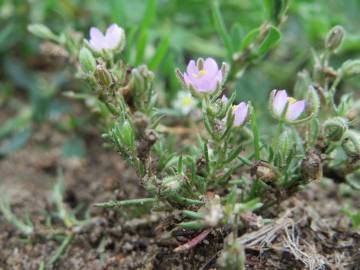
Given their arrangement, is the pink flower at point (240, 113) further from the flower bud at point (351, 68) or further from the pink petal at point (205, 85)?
the flower bud at point (351, 68)

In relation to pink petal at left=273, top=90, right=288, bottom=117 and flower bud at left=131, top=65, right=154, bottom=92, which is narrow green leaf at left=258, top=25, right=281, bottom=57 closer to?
pink petal at left=273, top=90, right=288, bottom=117

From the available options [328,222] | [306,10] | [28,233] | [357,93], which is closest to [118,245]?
[28,233]

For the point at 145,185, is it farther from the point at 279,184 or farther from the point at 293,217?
the point at 293,217

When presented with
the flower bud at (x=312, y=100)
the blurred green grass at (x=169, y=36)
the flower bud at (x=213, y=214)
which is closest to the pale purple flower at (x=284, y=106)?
the flower bud at (x=312, y=100)

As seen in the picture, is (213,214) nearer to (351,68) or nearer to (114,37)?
(114,37)

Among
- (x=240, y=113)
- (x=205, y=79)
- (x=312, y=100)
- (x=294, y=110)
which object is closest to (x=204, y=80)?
(x=205, y=79)

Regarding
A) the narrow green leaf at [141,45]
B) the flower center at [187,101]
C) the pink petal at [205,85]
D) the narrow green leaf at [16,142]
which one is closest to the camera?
the pink petal at [205,85]

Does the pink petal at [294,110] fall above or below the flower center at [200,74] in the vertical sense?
below
